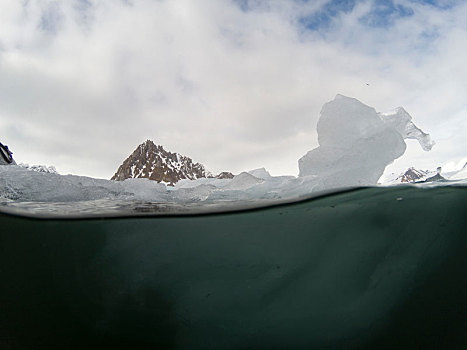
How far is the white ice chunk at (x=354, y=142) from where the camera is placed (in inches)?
220

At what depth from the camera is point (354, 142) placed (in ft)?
Answer: 18.9

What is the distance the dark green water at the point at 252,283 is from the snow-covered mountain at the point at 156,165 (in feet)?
200

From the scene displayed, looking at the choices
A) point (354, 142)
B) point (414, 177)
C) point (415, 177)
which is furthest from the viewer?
point (414, 177)

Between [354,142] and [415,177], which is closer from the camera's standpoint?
[354,142]

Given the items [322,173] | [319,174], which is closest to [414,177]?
[322,173]

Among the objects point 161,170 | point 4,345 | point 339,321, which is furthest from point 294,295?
point 161,170

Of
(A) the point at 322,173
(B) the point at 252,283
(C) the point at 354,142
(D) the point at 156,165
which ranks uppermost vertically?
(D) the point at 156,165

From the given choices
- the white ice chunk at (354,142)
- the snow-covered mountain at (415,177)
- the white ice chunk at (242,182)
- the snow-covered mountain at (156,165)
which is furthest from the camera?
the snow-covered mountain at (156,165)

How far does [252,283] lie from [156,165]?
72444 mm

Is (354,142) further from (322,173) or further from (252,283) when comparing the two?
(252,283)

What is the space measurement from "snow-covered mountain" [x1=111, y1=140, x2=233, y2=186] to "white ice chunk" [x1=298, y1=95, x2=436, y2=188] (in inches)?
2373

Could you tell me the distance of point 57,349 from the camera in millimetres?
3623

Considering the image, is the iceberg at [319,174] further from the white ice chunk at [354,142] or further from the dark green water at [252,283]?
the dark green water at [252,283]

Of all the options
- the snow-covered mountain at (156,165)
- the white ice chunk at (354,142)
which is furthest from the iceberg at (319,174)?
the snow-covered mountain at (156,165)
